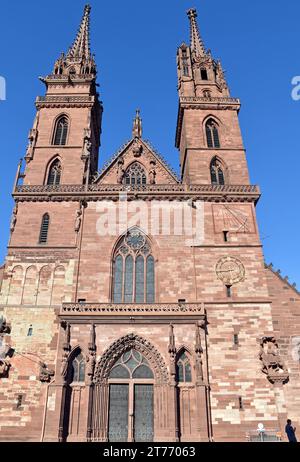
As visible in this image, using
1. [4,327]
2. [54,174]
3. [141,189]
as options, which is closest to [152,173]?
[141,189]

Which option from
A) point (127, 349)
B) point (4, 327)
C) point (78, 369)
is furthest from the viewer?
point (4, 327)

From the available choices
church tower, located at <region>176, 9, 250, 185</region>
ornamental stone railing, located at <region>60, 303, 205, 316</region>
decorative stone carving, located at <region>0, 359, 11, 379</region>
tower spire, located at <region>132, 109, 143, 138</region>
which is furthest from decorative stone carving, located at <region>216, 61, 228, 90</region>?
decorative stone carving, located at <region>0, 359, 11, 379</region>

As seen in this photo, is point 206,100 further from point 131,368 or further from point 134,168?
point 131,368

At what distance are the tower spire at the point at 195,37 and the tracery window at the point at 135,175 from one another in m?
11.8

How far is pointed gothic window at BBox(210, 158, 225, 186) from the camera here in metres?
25.1

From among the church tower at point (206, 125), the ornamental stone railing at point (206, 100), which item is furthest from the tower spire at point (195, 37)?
the ornamental stone railing at point (206, 100)

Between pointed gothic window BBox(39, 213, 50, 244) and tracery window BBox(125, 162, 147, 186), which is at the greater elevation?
tracery window BBox(125, 162, 147, 186)

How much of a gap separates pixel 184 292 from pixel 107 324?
385 centimetres

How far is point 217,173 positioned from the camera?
25.4 meters

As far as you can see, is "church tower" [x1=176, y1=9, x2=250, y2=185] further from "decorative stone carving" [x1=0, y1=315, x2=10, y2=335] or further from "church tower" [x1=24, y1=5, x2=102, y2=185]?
"decorative stone carving" [x1=0, y1=315, x2=10, y2=335]

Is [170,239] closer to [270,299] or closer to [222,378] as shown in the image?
[270,299]

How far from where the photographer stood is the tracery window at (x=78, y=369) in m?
18.5

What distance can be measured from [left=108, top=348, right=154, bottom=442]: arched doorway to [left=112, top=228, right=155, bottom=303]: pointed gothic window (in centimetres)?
276

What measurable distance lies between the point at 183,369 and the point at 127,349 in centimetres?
249
